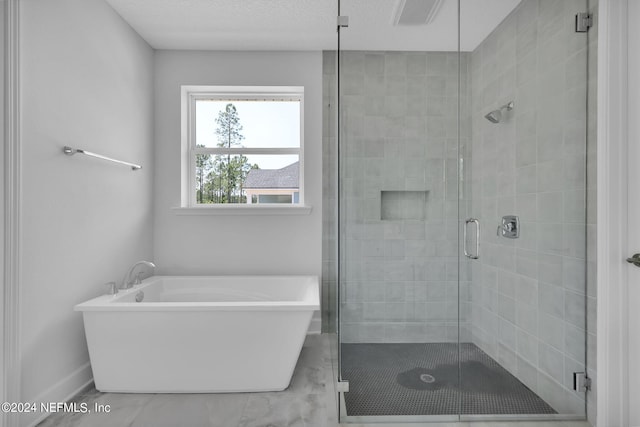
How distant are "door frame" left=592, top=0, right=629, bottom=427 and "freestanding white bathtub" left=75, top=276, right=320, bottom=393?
1345mm

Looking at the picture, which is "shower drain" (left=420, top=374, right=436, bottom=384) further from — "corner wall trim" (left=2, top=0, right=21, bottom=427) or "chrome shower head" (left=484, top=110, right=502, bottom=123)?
"corner wall trim" (left=2, top=0, right=21, bottom=427)


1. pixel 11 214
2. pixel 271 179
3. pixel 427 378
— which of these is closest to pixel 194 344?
pixel 11 214

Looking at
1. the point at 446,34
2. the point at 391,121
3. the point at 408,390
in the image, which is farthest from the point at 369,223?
the point at 446,34

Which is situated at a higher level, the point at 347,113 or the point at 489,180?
the point at 347,113

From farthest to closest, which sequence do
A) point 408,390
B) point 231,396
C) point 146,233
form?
point 146,233 → point 231,396 → point 408,390

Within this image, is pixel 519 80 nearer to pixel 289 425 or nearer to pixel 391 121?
pixel 391 121

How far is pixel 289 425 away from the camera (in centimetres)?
172

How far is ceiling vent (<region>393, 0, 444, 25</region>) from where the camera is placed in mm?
1642

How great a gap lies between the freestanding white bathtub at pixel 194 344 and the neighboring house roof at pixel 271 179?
136 centimetres

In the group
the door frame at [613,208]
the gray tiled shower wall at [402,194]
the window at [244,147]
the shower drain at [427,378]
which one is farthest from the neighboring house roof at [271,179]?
the door frame at [613,208]

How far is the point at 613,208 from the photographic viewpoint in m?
1.56

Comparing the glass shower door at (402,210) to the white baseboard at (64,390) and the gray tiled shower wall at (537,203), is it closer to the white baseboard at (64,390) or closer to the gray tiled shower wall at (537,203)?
the gray tiled shower wall at (537,203)

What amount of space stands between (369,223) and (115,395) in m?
1.68

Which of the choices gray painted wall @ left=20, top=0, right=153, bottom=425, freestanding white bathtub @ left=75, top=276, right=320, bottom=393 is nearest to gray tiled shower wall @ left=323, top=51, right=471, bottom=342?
freestanding white bathtub @ left=75, top=276, right=320, bottom=393
